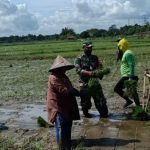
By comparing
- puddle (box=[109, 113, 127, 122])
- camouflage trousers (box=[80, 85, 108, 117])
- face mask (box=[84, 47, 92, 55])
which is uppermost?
face mask (box=[84, 47, 92, 55])

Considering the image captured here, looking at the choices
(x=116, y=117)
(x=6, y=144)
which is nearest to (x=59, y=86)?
(x=6, y=144)

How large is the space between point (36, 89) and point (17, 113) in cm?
522

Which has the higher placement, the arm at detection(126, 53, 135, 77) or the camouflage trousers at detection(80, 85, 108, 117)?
the arm at detection(126, 53, 135, 77)

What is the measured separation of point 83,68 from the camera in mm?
11172

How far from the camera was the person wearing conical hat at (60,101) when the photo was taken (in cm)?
798

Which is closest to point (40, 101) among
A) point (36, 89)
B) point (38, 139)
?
point (36, 89)

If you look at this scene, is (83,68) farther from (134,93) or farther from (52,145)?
(52,145)

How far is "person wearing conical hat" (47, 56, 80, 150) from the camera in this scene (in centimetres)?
798

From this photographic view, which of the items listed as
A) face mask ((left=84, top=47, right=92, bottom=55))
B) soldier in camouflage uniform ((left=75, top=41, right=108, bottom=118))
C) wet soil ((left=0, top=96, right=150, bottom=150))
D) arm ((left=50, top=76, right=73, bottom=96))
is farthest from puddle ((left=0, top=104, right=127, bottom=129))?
arm ((left=50, top=76, right=73, bottom=96))

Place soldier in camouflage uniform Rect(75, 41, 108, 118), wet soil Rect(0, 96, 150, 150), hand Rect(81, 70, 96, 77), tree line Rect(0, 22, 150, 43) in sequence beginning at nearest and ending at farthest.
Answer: wet soil Rect(0, 96, 150, 150) < hand Rect(81, 70, 96, 77) < soldier in camouflage uniform Rect(75, 41, 108, 118) < tree line Rect(0, 22, 150, 43)

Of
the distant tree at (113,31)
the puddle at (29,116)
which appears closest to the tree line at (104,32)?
the distant tree at (113,31)

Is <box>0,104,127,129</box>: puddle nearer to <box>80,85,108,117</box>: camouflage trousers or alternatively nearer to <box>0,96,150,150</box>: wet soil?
<box>0,96,150,150</box>: wet soil

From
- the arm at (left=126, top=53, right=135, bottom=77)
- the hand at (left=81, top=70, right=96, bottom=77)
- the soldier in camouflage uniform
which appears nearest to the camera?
the hand at (left=81, top=70, right=96, bottom=77)

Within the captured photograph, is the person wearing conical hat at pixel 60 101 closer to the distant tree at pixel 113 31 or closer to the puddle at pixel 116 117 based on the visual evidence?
the puddle at pixel 116 117
